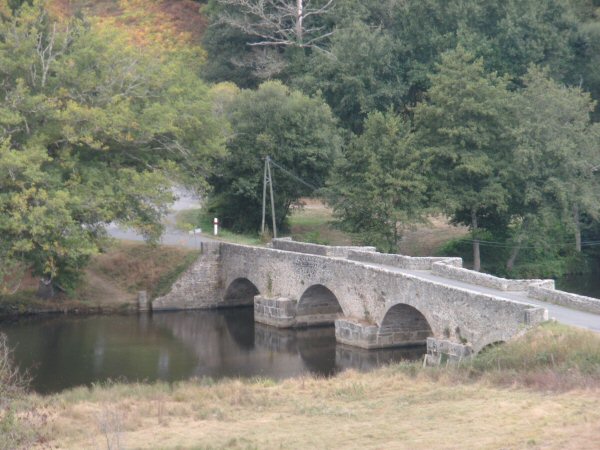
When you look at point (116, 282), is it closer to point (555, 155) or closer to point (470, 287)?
point (470, 287)

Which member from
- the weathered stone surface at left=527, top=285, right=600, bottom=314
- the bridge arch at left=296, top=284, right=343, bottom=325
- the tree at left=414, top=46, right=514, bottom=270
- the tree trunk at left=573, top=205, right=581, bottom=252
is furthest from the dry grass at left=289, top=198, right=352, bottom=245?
the weathered stone surface at left=527, top=285, right=600, bottom=314

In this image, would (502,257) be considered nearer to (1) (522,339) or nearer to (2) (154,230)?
(2) (154,230)

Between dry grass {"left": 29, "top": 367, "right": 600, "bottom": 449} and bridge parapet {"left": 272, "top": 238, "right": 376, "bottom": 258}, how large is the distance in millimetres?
12785

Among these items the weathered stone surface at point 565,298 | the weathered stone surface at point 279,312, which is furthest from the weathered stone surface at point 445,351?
the weathered stone surface at point 279,312

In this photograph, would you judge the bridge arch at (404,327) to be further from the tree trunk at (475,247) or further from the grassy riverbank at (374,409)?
the tree trunk at (475,247)

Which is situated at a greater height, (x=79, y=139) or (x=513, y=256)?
(x=79, y=139)

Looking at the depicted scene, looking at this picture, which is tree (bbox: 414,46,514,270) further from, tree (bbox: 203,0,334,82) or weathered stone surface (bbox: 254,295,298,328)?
tree (bbox: 203,0,334,82)

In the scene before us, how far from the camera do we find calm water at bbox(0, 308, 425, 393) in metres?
32.6

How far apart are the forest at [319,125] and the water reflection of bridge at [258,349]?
4.18m

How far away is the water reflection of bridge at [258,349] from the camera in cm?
3312

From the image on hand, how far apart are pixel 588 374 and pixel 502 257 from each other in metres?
25.9

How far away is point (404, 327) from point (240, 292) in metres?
10.9

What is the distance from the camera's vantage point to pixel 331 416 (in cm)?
2261

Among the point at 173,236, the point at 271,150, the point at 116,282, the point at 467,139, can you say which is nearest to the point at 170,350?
the point at 116,282
